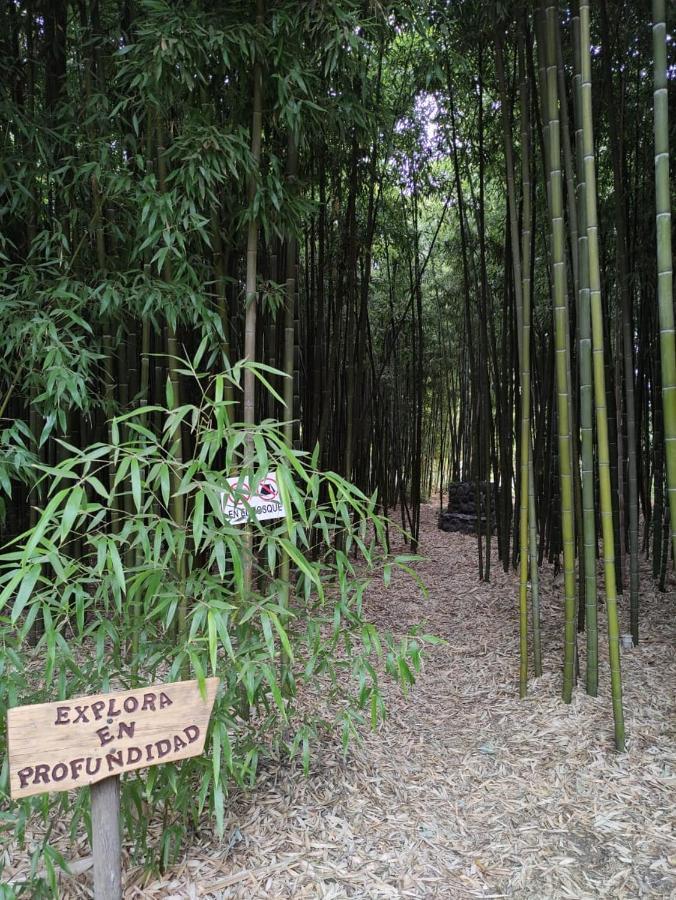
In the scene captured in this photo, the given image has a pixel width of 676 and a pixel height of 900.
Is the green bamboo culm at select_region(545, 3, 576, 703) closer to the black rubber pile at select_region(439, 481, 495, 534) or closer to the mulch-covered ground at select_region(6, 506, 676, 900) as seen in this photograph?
the mulch-covered ground at select_region(6, 506, 676, 900)

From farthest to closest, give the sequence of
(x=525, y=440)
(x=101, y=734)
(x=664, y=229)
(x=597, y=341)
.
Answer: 1. (x=525, y=440)
2. (x=597, y=341)
3. (x=664, y=229)
4. (x=101, y=734)

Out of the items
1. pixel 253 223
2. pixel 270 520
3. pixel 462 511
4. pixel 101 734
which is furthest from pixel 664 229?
pixel 462 511

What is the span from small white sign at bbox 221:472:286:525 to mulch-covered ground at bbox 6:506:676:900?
2.56 ft

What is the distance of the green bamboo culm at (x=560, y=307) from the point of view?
6.21ft

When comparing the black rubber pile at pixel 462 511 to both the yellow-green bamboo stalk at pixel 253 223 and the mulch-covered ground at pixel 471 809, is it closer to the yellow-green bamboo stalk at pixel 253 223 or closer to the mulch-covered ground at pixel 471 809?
the mulch-covered ground at pixel 471 809

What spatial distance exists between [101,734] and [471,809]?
44.6 inches

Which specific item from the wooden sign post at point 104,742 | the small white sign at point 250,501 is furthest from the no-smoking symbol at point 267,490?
the wooden sign post at point 104,742

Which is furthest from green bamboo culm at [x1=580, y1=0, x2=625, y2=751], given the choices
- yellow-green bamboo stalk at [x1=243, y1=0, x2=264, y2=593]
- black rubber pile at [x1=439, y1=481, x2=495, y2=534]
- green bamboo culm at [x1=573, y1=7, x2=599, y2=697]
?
black rubber pile at [x1=439, y1=481, x2=495, y2=534]

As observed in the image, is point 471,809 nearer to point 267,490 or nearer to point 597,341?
point 267,490

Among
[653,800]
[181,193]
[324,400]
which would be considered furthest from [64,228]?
[653,800]

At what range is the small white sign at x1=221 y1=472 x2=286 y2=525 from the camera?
1169mm

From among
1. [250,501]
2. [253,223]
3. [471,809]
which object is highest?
[253,223]

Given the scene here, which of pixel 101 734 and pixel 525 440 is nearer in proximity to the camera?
pixel 101 734

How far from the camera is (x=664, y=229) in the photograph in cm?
153
